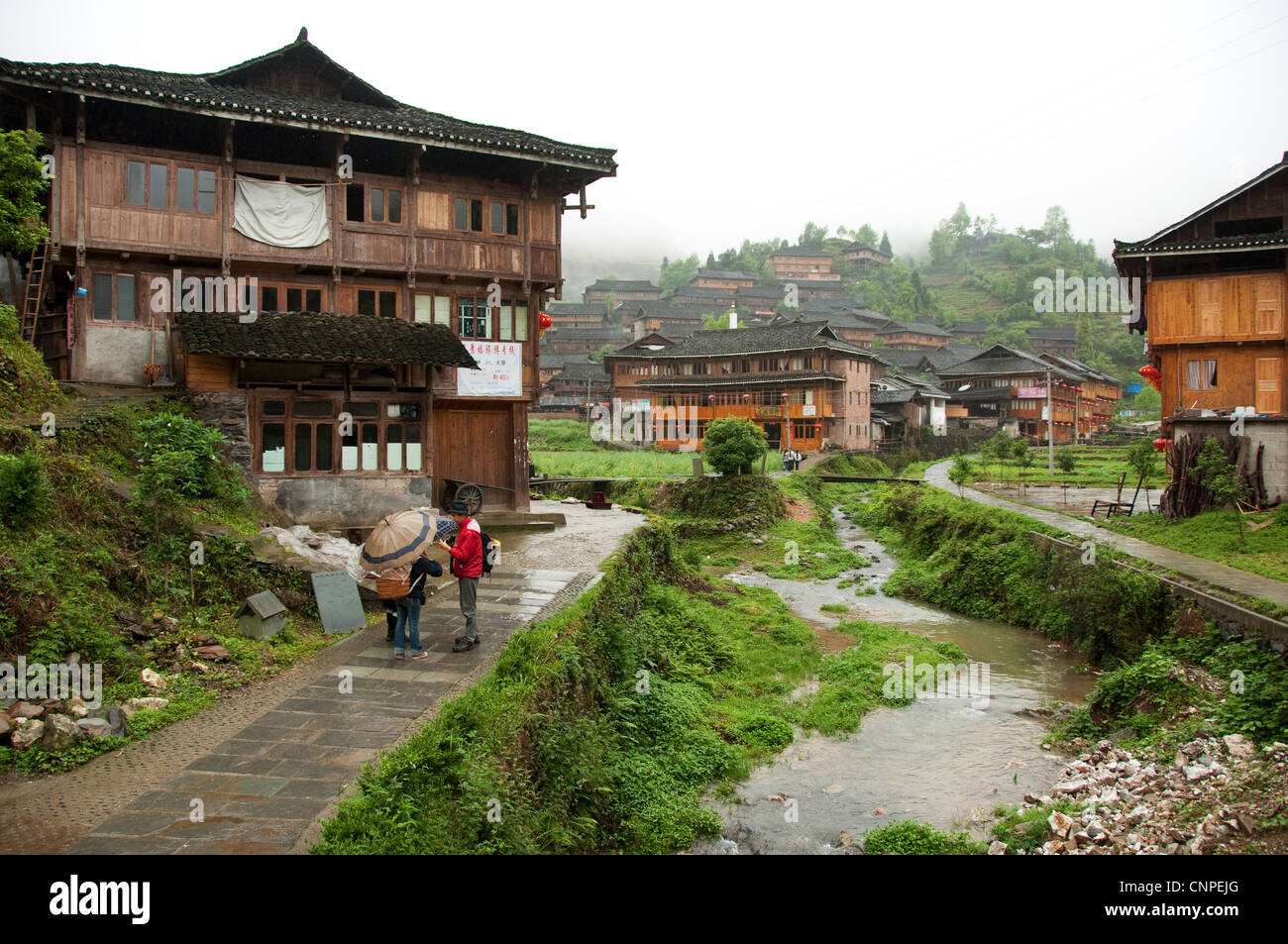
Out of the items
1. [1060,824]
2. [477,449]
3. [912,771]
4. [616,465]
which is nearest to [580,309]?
[616,465]

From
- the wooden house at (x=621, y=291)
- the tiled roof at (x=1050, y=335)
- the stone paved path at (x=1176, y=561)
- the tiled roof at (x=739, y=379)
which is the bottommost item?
the stone paved path at (x=1176, y=561)

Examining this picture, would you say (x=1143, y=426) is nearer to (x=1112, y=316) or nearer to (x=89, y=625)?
(x=1112, y=316)

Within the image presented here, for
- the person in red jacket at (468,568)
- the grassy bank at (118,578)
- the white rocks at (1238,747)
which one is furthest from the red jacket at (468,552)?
the white rocks at (1238,747)

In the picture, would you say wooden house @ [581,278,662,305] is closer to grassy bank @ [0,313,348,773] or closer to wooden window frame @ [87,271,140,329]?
wooden window frame @ [87,271,140,329]

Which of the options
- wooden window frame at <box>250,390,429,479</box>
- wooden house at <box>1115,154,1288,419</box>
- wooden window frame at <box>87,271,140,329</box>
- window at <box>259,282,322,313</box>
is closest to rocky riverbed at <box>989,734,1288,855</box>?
wooden window frame at <box>250,390,429,479</box>

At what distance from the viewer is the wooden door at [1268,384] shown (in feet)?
79.2

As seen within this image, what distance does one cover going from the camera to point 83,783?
22.8ft

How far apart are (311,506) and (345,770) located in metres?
11.8

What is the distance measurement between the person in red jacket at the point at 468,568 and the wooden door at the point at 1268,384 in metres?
24.4

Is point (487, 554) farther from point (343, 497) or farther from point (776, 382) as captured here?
point (776, 382)

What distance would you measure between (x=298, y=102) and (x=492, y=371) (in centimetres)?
785

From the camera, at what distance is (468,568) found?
10.5 m

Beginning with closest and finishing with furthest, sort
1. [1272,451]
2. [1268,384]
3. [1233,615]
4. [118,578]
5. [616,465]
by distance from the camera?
[118,578]
[1233,615]
[1272,451]
[1268,384]
[616,465]

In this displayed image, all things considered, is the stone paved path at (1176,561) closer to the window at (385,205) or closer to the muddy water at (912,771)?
the muddy water at (912,771)
